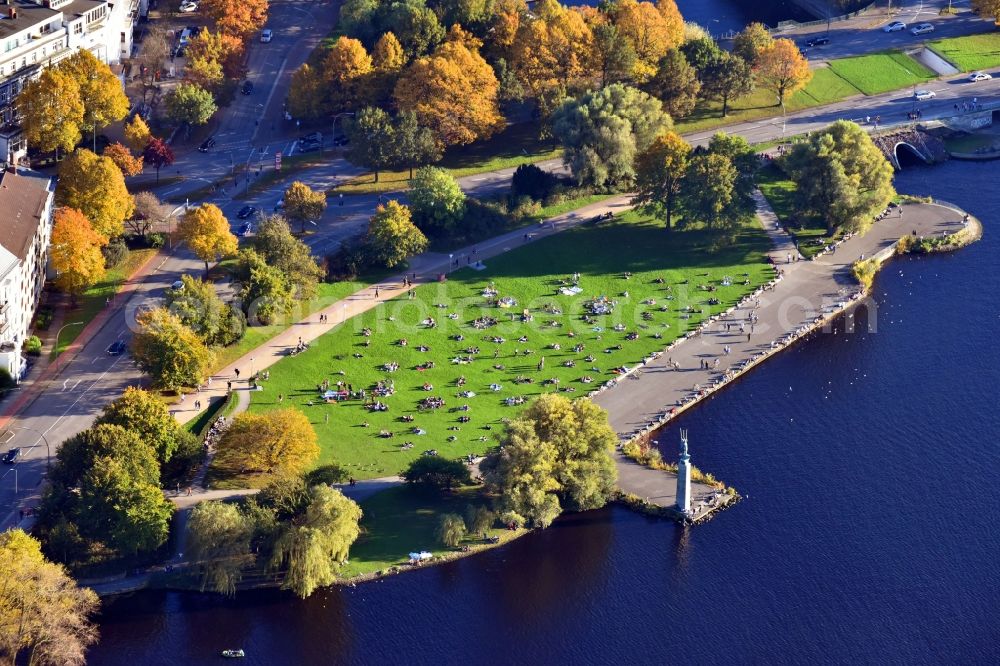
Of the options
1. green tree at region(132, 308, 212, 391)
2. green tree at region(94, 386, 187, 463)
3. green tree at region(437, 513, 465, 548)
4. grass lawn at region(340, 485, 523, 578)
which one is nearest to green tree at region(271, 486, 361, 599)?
grass lawn at region(340, 485, 523, 578)

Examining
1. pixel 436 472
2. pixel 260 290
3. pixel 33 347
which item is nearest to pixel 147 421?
pixel 33 347

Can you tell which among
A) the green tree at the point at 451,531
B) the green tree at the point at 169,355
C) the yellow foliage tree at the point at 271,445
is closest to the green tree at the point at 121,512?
the yellow foliage tree at the point at 271,445

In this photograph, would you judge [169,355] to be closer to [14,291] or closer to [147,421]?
A: [147,421]

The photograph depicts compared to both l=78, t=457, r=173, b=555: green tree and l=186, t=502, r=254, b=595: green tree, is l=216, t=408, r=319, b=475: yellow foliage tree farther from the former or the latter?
l=78, t=457, r=173, b=555: green tree

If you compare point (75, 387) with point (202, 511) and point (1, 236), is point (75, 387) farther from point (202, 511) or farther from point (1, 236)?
point (202, 511)

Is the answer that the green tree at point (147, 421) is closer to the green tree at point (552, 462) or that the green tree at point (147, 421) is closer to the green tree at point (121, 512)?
the green tree at point (121, 512)

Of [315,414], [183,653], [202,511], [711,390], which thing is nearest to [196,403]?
[315,414]
